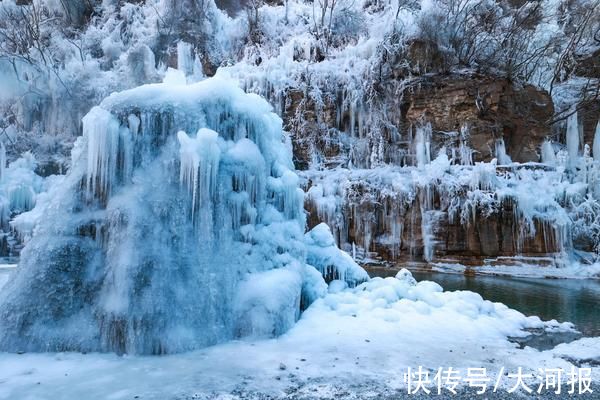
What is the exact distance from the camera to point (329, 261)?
8039 mm

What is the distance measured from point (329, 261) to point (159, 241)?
3.82 m

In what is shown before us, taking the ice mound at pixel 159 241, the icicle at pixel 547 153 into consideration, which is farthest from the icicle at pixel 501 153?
the ice mound at pixel 159 241

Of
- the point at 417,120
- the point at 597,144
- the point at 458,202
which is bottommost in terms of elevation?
the point at 458,202

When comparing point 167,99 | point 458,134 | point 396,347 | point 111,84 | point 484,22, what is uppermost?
point 484,22

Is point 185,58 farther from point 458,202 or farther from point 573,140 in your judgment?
point 573,140

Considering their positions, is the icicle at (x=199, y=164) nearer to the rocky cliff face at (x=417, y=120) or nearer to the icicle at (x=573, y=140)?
the rocky cliff face at (x=417, y=120)

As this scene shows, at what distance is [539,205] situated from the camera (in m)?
15.5

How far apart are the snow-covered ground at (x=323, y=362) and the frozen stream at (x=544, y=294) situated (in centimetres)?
127

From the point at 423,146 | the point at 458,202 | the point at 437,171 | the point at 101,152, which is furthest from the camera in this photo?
the point at 423,146

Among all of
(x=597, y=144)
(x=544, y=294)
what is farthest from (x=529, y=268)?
(x=597, y=144)

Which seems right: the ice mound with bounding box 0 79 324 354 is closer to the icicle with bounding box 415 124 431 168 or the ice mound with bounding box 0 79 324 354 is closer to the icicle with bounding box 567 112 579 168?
the icicle with bounding box 415 124 431 168

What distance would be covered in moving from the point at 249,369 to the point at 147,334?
1315 mm

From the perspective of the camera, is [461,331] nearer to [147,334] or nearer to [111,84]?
[147,334]

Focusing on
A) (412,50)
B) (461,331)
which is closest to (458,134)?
(412,50)
